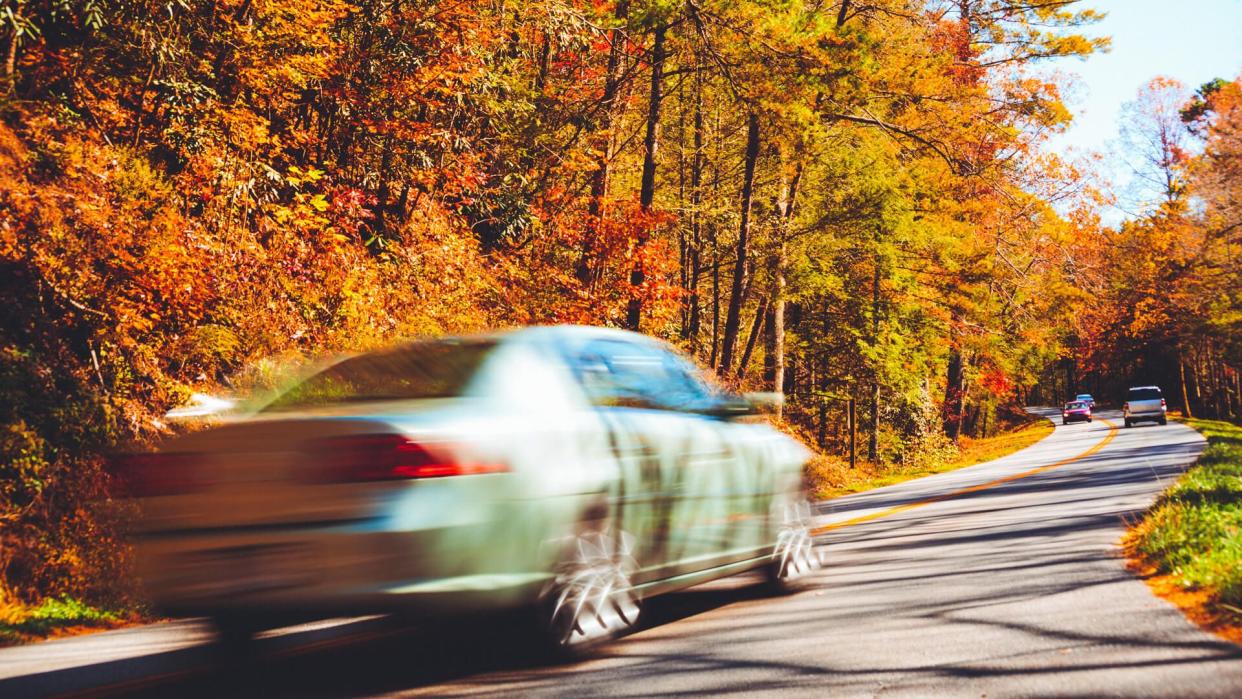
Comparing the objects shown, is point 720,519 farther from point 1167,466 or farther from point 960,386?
point 960,386

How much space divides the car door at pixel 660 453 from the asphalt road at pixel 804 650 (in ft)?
1.84

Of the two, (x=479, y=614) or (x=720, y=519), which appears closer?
(x=479, y=614)

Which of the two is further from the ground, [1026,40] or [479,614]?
[1026,40]

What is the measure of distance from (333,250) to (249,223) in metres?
1.30

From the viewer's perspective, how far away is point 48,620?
7.18m

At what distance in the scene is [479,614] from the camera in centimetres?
436

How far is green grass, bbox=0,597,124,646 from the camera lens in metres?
6.63

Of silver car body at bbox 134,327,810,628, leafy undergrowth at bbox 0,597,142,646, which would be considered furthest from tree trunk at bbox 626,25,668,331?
silver car body at bbox 134,327,810,628

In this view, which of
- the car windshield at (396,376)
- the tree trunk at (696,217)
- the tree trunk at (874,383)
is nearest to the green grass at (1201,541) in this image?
the car windshield at (396,376)

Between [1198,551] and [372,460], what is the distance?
243 inches

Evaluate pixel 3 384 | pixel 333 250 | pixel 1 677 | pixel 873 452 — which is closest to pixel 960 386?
pixel 873 452

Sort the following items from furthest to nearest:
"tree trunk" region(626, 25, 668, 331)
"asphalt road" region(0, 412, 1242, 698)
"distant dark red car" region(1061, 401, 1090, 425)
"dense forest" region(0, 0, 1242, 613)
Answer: "distant dark red car" region(1061, 401, 1090, 425)
"tree trunk" region(626, 25, 668, 331)
"dense forest" region(0, 0, 1242, 613)
"asphalt road" region(0, 412, 1242, 698)

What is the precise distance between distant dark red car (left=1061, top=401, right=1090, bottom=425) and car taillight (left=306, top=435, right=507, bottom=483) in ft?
209

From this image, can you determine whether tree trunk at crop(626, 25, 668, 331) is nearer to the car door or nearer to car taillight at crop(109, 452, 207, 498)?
the car door
